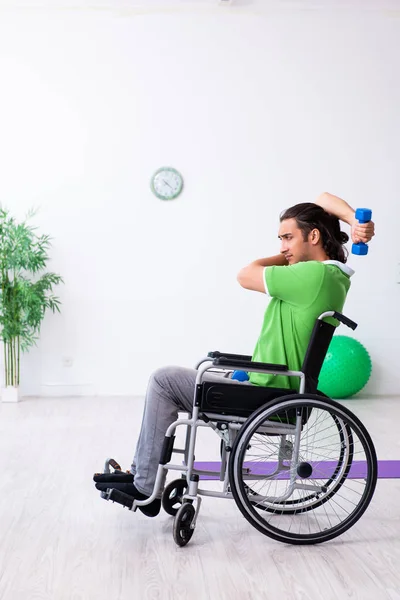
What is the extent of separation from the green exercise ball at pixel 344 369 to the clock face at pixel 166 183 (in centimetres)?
147

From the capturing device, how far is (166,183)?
536cm

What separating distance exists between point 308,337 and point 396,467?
1.26 meters

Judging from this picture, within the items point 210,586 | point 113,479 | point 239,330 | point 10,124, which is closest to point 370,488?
point 210,586

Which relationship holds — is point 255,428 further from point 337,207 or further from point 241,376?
point 337,207

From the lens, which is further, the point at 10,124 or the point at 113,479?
the point at 10,124

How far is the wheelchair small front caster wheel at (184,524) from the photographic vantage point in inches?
91.2

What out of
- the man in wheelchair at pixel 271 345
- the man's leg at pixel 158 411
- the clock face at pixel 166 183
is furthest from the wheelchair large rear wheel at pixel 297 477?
the clock face at pixel 166 183

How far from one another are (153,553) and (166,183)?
3415mm

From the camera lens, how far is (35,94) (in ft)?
17.3

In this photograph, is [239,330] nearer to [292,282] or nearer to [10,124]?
[10,124]

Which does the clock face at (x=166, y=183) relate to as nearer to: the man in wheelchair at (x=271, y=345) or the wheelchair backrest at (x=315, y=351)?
the man in wheelchair at (x=271, y=345)

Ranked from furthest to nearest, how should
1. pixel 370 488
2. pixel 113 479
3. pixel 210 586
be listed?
1. pixel 113 479
2. pixel 370 488
3. pixel 210 586

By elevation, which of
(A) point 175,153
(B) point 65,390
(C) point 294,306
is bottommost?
(B) point 65,390

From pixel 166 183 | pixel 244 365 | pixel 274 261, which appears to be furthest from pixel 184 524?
pixel 166 183
